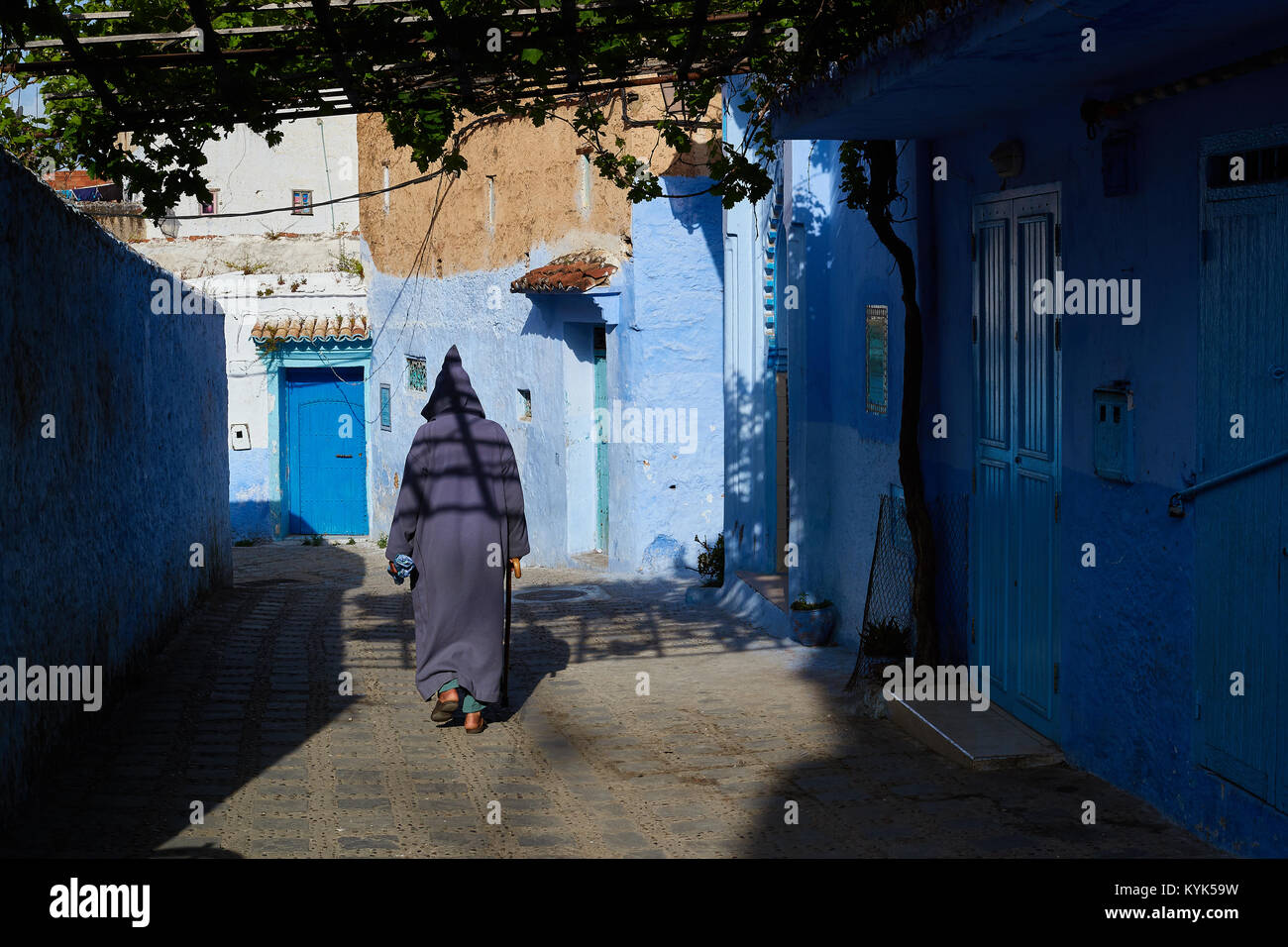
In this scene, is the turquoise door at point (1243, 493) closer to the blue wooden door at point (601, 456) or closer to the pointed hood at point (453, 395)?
the pointed hood at point (453, 395)

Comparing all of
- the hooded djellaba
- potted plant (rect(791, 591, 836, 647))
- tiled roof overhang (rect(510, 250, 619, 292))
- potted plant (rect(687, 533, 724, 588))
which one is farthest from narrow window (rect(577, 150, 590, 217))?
the hooded djellaba

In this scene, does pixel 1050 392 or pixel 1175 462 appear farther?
pixel 1050 392

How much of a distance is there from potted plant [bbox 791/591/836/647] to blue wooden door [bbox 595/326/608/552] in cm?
643

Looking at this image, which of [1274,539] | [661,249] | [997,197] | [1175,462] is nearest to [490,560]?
[997,197]

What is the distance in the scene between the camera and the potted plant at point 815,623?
989cm

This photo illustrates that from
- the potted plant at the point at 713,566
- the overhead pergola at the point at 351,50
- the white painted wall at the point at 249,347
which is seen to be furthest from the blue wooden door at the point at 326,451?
the overhead pergola at the point at 351,50

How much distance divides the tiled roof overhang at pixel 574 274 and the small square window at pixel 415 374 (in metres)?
5.20

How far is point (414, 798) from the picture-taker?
6223mm

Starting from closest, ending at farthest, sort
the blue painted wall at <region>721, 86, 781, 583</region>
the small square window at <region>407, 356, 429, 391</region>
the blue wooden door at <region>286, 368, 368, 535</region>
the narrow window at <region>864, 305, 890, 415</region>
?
the narrow window at <region>864, 305, 890, 415</region>, the blue painted wall at <region>721, 86, 781, 583</region>, the small square window at <region>407, 356, 429, 391</region>, the blue wooden door at <region>286, 368, 368, 535</region>

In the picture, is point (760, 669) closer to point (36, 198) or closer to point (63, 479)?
point (63, 479)

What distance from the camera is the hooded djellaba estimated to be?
304 inches

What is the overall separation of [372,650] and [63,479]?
3.66 metres

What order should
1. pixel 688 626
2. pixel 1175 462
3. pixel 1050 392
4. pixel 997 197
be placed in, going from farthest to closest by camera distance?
pixel 688 626 → pixel 997 197 → pixel 1050 392 → pixel 1175 462

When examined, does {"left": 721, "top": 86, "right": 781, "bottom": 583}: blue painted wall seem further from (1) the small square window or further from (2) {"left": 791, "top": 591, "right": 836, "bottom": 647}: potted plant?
(1) the small square window
